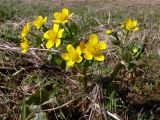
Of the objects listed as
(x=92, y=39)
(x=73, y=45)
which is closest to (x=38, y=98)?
(x=73, y=45)

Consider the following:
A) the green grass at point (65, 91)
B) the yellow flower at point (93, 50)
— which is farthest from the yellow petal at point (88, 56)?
the green grass at point (65, 91)

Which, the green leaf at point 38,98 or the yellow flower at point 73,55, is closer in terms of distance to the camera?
the yellow flower at point 73,55

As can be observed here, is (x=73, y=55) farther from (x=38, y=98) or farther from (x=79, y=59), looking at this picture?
(x=38, y=98)

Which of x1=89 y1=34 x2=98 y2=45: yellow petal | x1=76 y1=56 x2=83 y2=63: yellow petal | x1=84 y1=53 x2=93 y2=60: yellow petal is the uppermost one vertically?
x1=89 y1=34 x2=98 y2=45: yellow petal

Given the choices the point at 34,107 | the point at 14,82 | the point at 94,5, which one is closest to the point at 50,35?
the point at 34,107

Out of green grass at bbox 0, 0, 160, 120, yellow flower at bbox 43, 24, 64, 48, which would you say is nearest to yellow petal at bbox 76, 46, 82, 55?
yellow flower at bbox 43, 24, 64, 48

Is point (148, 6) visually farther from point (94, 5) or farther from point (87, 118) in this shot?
point (87, 118)

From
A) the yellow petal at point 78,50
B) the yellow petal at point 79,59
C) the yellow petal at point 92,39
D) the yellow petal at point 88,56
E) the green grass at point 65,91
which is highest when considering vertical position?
the yellow petal at point 92,39

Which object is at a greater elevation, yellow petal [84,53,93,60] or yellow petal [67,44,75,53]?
yellow petal [67,44,75,53]

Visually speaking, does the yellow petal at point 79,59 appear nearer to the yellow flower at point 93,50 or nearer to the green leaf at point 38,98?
the yellow flower at point 93,50

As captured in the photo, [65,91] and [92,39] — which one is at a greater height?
[92,39]

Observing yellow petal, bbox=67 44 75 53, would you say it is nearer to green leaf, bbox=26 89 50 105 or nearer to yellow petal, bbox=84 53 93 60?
yellow petal, bbox=84 53 93 60
